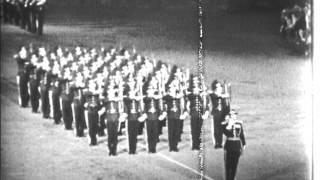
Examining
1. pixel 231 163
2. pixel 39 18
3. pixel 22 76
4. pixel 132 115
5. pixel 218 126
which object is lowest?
pixel 231 163

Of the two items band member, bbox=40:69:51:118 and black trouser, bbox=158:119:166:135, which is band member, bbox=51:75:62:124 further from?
black trouser, bbox=158:119:166:135

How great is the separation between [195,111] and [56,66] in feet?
4.36

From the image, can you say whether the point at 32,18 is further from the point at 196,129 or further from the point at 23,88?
the point at 196,129

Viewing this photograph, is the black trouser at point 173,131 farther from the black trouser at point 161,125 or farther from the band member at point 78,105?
the band member at point 78,105

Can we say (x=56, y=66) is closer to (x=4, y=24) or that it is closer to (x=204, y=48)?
(x=4, y=24)

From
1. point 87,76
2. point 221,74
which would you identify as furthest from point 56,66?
point 221,74

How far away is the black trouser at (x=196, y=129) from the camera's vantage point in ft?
16.7

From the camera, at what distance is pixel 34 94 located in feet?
16.6

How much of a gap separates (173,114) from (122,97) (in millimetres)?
506

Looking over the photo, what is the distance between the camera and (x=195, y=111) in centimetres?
519

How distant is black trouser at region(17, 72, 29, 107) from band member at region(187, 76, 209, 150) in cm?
143

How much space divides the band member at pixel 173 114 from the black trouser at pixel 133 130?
12.2 inches

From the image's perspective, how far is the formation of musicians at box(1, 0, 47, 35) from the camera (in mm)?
4516

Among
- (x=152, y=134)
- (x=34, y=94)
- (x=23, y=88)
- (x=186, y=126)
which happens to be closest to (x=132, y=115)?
(x=152, y=134)
